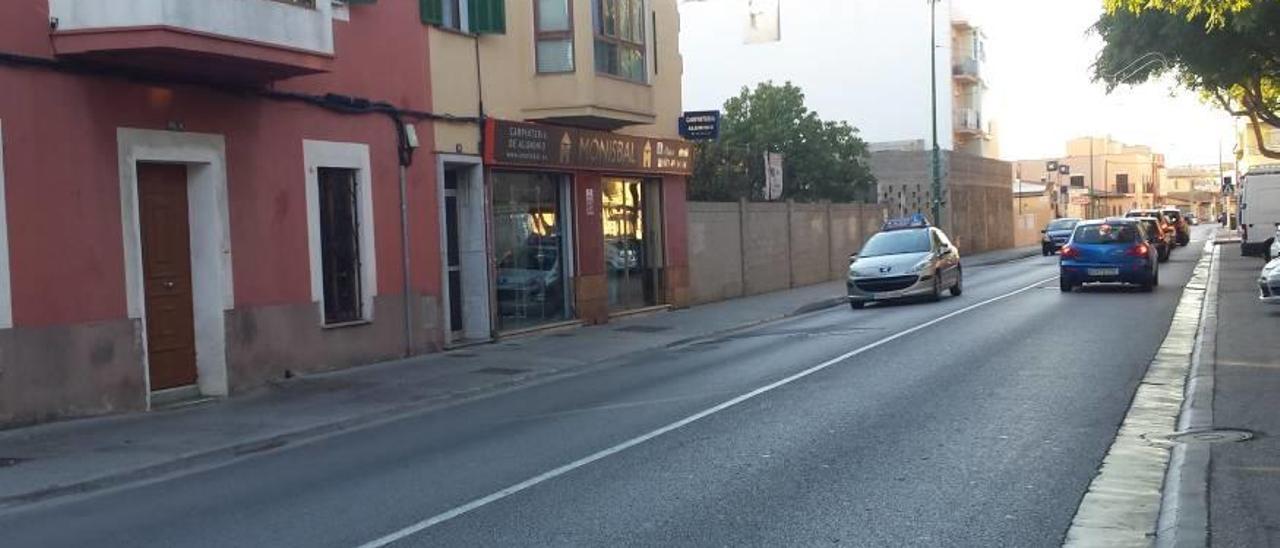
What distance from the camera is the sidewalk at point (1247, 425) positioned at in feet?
21.1

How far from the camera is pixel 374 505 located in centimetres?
788

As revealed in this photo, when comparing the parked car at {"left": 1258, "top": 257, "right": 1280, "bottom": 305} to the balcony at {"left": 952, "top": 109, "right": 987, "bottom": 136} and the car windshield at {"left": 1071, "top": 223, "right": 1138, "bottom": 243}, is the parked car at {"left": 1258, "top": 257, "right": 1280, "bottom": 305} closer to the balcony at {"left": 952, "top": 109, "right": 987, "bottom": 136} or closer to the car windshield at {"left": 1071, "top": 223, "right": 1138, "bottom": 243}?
the car windshield at {"left": 1071, "top": 223, "right": 1138, "bottom": 243}

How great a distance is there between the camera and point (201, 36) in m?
12.4

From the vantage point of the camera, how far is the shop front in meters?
20.0

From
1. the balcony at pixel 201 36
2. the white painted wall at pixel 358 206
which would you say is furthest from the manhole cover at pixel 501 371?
the balcony at pixel 201 36

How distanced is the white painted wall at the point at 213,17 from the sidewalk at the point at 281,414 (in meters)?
3.92

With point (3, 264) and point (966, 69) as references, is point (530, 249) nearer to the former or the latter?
point (3, 264)

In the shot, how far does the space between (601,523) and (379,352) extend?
1041cm

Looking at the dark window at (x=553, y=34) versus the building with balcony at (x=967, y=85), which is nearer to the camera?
the dark window at (x=553, y=34)

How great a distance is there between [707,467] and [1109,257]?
18.2m

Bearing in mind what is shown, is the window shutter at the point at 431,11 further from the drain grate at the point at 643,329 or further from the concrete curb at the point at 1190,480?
the concrete curb at the point at 1190,480

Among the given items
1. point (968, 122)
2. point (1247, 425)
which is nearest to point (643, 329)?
point (1247, 425)

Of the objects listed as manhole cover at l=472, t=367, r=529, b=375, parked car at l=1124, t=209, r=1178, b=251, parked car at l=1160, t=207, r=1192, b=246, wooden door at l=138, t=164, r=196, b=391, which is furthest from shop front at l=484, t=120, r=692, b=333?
parked car at l=1160, t=207, r=1192, b=246

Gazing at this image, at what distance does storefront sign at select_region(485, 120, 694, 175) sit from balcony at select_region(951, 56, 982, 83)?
A: 40903 mm
